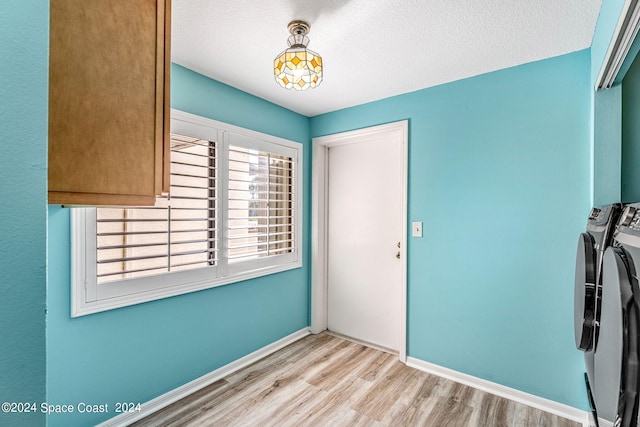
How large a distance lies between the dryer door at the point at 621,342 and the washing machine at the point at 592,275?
1.02 ft

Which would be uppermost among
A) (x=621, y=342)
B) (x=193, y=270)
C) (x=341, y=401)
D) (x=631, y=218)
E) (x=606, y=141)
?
(x=606, y=141)

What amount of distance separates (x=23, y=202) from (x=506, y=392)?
2729 millimetres

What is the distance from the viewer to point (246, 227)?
246cm

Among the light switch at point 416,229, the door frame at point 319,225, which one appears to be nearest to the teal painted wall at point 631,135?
the light switch at point 416,229

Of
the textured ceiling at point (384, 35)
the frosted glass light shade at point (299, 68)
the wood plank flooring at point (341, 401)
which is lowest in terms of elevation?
the wood plank flooring at point (341, 401)

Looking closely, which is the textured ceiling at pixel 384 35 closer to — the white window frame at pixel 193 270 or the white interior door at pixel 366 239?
the white window frame at pixel 193 270

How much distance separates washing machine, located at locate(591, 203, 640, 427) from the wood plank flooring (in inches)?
50.0

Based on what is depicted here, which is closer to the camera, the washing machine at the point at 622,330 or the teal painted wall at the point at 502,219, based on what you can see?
the washing machine at the point at 622,330

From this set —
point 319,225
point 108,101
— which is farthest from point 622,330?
point 319,225

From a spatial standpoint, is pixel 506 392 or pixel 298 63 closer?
pixel 298 63

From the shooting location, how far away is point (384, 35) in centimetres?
172

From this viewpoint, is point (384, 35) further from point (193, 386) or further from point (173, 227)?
point (193, 386)

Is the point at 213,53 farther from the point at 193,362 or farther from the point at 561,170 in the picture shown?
the point at 561,170

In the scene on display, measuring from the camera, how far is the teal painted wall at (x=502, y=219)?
6.22ft
